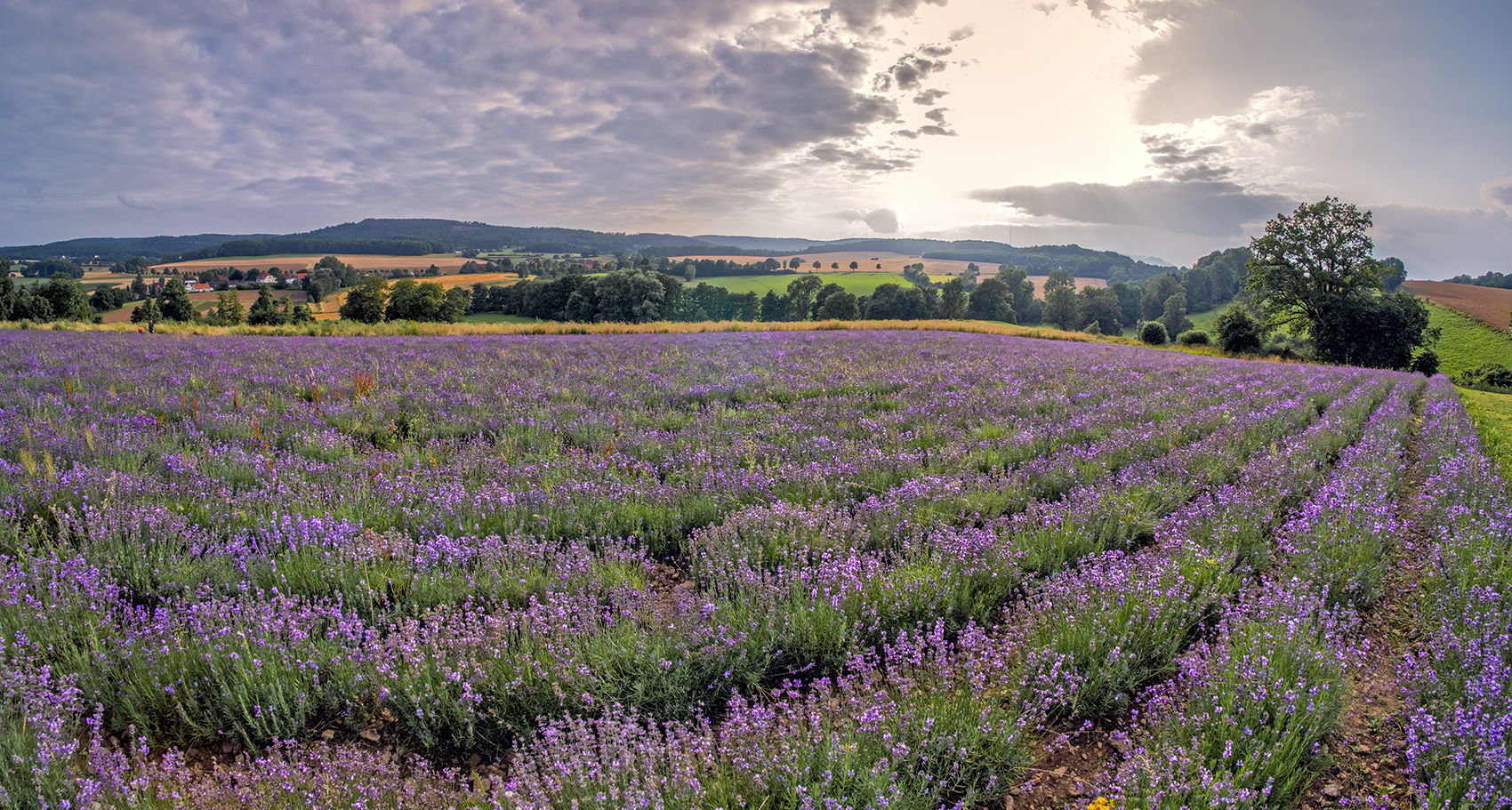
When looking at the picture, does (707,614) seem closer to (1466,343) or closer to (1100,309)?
(1466,343)

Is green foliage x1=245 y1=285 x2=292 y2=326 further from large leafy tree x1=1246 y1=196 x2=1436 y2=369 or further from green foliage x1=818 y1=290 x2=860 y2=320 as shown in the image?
large leafy tree x1=1246 y1=196 x2=1436 y2=369

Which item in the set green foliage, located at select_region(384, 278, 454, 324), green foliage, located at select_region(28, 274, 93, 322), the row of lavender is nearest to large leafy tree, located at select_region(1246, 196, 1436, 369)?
the row of lavender

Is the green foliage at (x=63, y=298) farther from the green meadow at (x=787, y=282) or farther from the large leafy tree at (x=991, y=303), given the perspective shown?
the large leafy tree at (x=991, y=303)

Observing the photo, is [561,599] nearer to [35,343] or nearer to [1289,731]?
[1289,731]

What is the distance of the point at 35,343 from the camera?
11.3m

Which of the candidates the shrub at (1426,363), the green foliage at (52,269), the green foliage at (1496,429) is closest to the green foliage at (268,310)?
the green foliage at (52,269)

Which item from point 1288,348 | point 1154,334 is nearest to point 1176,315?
point 1154,334

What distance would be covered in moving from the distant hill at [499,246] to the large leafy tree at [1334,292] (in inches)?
2470

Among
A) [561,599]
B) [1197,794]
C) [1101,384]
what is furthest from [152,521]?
[1101,384]

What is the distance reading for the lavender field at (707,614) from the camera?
7.01 feet

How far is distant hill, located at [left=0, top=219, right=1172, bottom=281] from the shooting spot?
268 feet

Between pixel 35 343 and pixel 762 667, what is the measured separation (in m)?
16.0

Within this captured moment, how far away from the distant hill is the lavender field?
92.5 m

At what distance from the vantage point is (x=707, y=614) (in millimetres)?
2994
